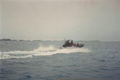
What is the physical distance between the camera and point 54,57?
3.02 metres

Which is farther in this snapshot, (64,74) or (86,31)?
(86,31)

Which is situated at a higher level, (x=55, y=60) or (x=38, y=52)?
(x=38, y=52)

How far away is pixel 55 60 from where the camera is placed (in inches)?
118

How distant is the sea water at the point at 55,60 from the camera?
293 centimetres

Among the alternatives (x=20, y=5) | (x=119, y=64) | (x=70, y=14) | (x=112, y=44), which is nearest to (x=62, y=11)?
(x=70, y=14)

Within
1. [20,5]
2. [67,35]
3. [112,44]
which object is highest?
[20,5]

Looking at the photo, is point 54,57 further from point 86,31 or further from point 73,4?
point 73,4

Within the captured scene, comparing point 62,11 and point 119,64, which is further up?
point 62,11

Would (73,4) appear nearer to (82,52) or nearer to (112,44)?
(82,52)

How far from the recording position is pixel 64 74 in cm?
294

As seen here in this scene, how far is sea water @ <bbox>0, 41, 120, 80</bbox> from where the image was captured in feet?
9.61

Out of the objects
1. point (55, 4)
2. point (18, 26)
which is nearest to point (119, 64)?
point (55, 4)

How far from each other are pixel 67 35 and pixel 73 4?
921mm

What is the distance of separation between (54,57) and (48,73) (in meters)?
0.47
